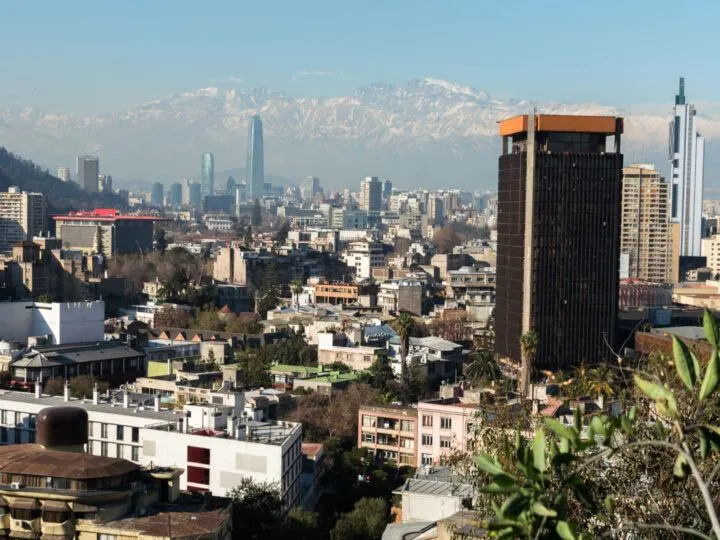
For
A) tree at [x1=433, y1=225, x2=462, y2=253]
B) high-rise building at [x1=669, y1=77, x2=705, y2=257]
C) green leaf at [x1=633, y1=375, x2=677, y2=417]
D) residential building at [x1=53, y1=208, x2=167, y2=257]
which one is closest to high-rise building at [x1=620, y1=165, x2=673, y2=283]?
tree at [x1=433, y1=225, x2=462, y2=253]

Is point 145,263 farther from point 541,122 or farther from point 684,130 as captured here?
point 684,130

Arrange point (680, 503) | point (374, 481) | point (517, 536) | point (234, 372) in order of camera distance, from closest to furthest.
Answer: point (517, 536), point (680, 503), point (374, 481), point (234, 372)

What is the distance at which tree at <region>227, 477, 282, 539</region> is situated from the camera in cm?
2003

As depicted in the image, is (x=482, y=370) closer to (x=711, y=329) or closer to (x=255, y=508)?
(x=255, y=508)

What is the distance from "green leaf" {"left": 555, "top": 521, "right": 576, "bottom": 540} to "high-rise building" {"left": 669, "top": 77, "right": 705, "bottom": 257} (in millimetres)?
129099

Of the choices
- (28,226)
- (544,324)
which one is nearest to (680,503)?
(544,324)

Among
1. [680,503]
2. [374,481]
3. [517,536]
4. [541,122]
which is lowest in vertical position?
[374,481]

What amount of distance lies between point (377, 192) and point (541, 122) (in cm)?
15236

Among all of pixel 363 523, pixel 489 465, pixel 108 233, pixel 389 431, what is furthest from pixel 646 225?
pixel 489 465

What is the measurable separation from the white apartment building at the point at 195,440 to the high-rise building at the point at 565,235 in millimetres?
18726

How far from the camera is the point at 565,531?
4.46m

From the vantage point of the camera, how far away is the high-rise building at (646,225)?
86000 millimetres

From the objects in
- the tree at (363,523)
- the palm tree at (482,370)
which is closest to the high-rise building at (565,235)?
the palm tree at (482,370)

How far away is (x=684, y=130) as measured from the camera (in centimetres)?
13712
